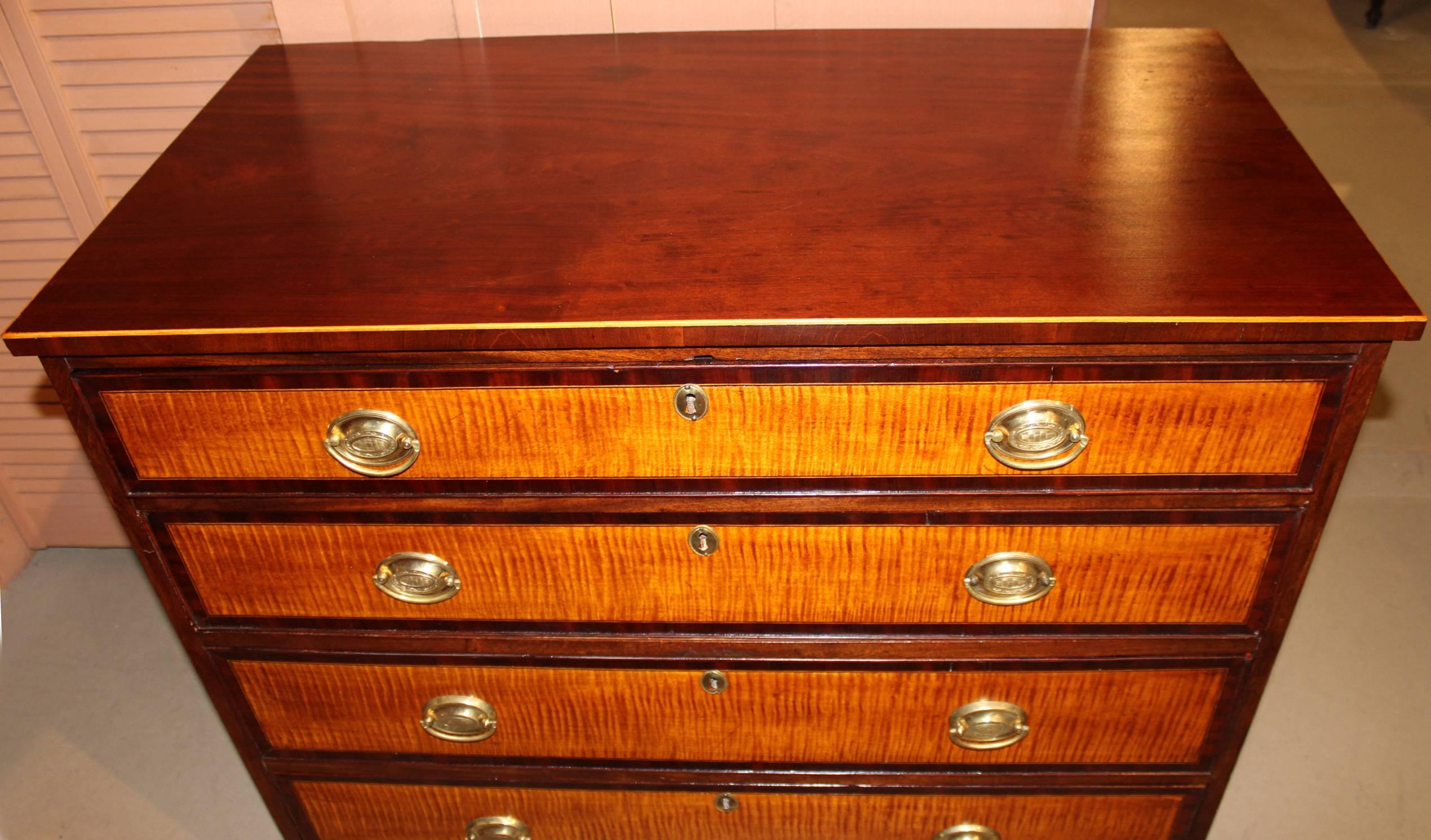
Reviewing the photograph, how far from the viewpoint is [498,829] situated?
1.37 meters

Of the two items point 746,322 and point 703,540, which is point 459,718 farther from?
point 746,322

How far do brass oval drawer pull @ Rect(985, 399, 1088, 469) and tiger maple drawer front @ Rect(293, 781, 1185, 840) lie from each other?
51 centimetres

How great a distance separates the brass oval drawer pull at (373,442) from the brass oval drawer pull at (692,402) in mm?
243

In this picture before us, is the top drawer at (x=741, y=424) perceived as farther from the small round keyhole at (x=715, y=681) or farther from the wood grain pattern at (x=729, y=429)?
the small round keyhole at (x=715, y=681)

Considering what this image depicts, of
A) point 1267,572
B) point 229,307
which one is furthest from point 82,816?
point 1267,572

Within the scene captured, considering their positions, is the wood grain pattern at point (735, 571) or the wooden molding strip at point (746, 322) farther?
the wood grain pattern at point (735, 571)

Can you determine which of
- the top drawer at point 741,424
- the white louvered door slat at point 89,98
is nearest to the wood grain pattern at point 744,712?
the top drawer at point 741,424

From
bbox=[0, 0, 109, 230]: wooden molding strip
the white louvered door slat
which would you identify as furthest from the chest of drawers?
bbox=[0, 0, 109, 230]: wooden molding strip

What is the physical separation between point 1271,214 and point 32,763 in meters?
1.83

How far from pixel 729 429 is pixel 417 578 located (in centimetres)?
37

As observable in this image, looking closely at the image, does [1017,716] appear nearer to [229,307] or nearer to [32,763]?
[229,307]

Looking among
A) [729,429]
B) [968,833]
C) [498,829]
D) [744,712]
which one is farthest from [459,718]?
[968,833]

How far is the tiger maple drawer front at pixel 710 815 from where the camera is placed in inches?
50.9

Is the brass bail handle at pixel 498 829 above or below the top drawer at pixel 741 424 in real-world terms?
below
